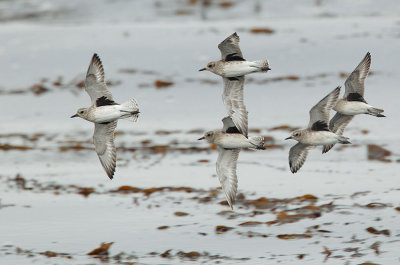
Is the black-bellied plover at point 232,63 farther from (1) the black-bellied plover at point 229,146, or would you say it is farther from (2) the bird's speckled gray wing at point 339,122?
(2) the bird's speckled gray wing at point 339,122

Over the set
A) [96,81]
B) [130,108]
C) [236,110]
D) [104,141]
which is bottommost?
[104,141]

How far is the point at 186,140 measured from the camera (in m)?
18.5

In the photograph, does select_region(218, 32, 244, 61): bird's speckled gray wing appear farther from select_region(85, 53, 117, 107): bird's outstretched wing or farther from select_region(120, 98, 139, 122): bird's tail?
select_region(85, 53, 117, 107): bird's outstretched wing

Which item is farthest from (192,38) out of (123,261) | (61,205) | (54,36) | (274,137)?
(123,261)

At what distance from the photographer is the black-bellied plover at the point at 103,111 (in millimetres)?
10133

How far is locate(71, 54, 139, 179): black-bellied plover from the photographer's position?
1013 centimetres

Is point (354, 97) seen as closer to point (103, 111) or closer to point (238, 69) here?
point (238, 69)

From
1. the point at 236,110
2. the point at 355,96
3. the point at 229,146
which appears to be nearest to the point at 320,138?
the point at 355,96

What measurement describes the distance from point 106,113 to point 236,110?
161 cm

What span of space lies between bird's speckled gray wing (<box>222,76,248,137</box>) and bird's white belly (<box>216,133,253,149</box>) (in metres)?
0.26

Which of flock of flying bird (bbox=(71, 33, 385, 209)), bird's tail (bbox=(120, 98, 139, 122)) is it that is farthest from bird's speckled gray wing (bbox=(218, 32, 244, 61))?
bird's tail (bbox=(120, 98, 139, 122))

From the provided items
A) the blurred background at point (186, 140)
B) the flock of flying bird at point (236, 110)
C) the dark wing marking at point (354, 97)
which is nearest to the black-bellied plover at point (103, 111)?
the flock of flying bird at point (236, 110)

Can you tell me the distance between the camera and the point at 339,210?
13.6m

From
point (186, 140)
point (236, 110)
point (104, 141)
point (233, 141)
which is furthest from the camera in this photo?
point (186, 140)
